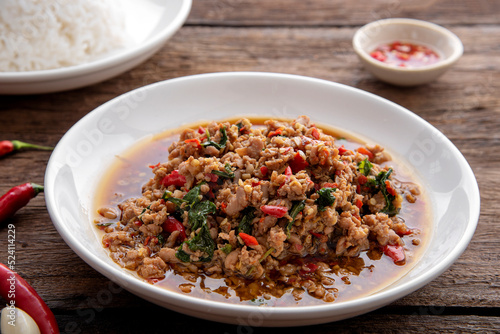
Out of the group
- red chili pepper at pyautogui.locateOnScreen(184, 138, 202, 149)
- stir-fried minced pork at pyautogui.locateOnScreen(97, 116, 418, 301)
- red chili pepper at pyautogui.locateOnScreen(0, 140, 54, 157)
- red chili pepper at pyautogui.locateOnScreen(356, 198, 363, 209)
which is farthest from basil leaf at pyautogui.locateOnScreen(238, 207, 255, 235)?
red chili pepper at pyautogui.locateOnScreen(0, 140, 54, 157)

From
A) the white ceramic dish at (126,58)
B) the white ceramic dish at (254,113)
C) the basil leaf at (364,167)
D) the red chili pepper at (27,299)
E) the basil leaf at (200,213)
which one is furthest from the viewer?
the white ceramic dish at (126,58)

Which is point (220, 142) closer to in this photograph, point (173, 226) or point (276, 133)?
point (276, 133)

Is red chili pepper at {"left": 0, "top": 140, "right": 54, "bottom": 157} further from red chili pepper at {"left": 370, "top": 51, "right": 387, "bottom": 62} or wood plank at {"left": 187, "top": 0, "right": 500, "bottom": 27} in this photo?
red chili pepper at {"left": 370, "top": 51, "right": 387, "bottom": 62}

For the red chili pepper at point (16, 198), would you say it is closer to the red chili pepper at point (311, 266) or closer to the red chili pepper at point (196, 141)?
the red chili pepper at point (196, 141)

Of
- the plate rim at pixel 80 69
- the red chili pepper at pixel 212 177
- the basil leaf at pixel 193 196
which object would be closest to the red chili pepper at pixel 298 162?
the red chili pepper at pixel 212 177

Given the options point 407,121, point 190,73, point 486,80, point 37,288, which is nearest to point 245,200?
point 37,288
